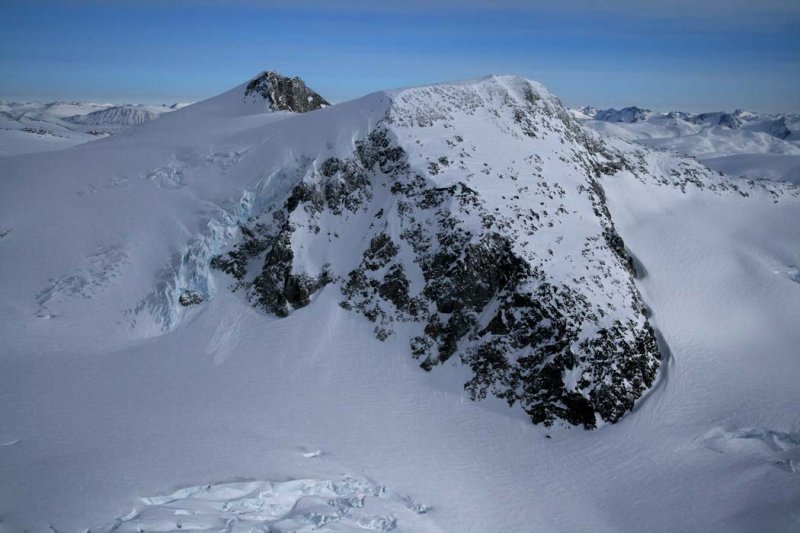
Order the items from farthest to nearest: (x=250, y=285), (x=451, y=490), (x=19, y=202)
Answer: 1. (x=19, y=202)
2. (x=250, y=285)
3. (x=451, y=490)

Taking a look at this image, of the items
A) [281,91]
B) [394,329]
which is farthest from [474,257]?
[281,91]

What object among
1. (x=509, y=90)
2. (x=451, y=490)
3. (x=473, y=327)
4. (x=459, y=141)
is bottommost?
(x=451, y=490)

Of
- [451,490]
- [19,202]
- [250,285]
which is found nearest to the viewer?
[451,490]

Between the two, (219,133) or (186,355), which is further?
(219,133)

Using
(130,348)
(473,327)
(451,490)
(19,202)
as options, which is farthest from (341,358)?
(19,202)

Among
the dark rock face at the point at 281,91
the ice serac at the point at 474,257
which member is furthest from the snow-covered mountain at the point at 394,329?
the dark rock face at the point at 281,91

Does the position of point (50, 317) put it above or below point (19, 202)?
below

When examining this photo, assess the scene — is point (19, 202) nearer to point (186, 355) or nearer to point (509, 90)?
point (186, 355)
